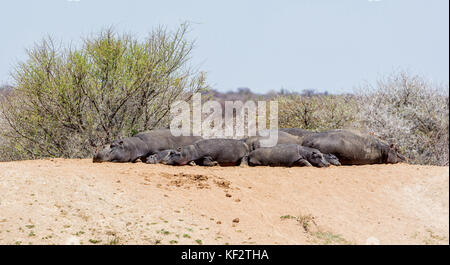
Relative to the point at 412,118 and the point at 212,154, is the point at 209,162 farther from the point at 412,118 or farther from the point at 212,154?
the point at 412,118

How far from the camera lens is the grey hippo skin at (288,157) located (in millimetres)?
11523

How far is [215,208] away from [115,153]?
16.6 feet

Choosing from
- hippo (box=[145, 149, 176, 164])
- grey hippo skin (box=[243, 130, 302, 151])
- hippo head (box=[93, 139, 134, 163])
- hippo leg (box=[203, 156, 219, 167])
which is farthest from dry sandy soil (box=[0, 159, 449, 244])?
grey hippo skin (box=[243, 130, 302, 151])

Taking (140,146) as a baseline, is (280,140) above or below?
above

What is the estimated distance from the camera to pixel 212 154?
12.1 m

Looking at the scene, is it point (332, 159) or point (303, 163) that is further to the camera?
point (332, 159)

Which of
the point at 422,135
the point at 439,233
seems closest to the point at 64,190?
the point at 439,233

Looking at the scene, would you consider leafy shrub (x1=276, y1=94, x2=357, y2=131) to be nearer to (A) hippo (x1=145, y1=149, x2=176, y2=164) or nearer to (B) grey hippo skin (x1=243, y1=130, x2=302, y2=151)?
(B) grey hippo skin (x1=243, y1=130, x2=302, y2=151)

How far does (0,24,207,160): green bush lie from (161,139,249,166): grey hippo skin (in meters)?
2.99

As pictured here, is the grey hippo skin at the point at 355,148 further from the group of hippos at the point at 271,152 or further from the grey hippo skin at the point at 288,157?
the grey hippo skin at the point at 288,157

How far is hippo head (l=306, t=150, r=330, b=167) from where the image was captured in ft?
37.7

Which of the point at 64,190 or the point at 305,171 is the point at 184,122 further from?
the point at 64,190

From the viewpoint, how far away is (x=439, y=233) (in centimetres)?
678

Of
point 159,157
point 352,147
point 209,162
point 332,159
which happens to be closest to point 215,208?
point 209,162
